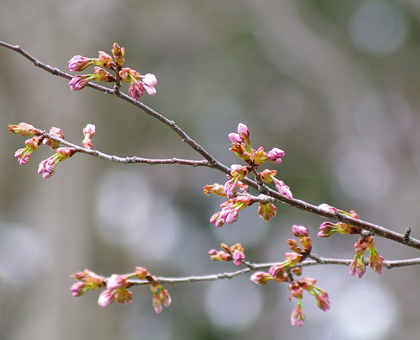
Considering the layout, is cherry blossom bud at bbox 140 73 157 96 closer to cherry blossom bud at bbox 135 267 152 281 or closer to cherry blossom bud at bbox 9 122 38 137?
cherry blossom bud at bbox 9 122 38 137

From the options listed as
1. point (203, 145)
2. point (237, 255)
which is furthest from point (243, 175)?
point (203, 145)

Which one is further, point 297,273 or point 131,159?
point 297,273

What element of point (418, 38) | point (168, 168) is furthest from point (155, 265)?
point (418, 38)

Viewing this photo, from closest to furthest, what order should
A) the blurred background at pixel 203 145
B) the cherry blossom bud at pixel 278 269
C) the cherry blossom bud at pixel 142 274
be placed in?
the cherry blossom bud at pixel 278 269, the cherry blossom bud at pixel 142 274, the blurred background at pixel 203 145

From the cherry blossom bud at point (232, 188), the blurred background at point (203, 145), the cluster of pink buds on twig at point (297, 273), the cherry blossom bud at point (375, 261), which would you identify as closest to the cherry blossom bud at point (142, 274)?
the cluster of pink buds on twig at point (297, 273)

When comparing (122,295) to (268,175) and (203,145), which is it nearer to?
(268,175)

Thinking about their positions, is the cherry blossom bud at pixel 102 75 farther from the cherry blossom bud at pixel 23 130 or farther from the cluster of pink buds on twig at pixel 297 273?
the cluster of pink buds on twig at pixel 297 273

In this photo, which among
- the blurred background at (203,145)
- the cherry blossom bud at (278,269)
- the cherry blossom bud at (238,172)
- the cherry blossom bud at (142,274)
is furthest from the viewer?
the blurred background at (203,145)

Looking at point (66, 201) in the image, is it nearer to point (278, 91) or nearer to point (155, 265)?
point (155, 265)

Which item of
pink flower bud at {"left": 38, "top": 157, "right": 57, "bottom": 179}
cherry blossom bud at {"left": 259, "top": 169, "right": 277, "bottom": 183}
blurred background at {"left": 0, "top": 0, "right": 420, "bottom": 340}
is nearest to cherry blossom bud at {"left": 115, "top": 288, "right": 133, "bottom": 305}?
pink flower bud at {"left": 38, "top": 157, "right": 57, "bottom": 179}
